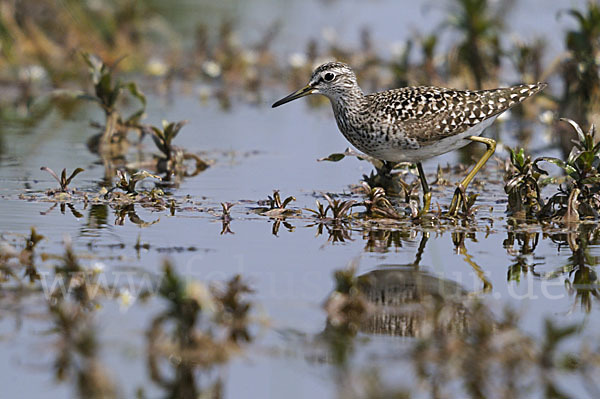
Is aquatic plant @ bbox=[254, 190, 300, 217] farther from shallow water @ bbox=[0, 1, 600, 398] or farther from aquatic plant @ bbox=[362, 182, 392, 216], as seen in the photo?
aquatic plant @ bbox=[362, 182, 392, 216]

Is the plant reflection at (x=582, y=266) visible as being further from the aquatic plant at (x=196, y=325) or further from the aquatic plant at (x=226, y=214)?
the aquatic plant at (x=226, y=214)

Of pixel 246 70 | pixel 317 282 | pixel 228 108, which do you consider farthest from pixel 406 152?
pixel 246 70

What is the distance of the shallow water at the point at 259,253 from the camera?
16.5 feet

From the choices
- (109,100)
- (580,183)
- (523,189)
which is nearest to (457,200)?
(523,189)

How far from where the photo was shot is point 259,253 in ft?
23.8

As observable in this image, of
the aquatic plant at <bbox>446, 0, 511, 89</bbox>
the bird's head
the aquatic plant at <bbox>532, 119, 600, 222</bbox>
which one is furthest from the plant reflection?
the aquatic plant at <bbox>446, 0, 511, 89</bbox>

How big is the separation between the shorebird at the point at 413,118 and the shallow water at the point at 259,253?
72cm

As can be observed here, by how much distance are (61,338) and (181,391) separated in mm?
814

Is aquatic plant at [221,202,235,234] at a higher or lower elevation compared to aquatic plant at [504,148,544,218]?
lower

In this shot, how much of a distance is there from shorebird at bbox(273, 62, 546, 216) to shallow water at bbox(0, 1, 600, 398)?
720mm

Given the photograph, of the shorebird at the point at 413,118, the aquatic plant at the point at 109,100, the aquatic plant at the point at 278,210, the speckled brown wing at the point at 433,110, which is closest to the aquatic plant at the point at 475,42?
the shorebird at the point at 413,118

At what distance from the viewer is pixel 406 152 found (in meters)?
8.82

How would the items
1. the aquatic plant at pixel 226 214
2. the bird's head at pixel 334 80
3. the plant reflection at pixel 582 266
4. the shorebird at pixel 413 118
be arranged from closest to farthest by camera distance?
the plant reflection at pixel 582 266 < the aquatic plant at pixel 226 214 < the shorebird at pixel 413 118 < the bird's head at pixel 334 80

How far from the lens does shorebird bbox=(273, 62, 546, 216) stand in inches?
344
